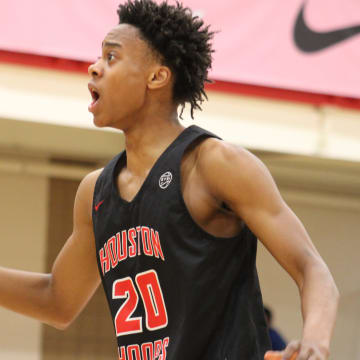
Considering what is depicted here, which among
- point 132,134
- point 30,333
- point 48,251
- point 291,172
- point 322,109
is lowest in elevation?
point 30,333

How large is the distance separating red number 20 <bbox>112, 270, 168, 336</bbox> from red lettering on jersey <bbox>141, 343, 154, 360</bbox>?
0.04m

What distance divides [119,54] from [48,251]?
549 cm

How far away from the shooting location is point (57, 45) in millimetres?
5914

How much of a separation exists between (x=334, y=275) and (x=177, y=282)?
6.66 metres

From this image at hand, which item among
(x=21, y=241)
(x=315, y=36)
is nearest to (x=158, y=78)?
(x=315, y=36)

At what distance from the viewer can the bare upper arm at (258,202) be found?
231 centimetres

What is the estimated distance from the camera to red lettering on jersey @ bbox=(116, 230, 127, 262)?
8.45 ft

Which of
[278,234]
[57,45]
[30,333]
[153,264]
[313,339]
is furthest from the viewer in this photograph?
[30,333]

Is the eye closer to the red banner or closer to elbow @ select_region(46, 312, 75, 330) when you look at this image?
elbow @ select_region(46, 312, 75, 330)

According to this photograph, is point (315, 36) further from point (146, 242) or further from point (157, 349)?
point (157, 349)

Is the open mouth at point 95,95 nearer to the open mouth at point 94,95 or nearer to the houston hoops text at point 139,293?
the open mouth at point 94,95

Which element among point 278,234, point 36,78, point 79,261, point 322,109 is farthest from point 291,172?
point 278,234

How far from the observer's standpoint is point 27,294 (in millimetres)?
3016

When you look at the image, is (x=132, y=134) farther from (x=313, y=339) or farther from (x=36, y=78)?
(x=36, y=78)
